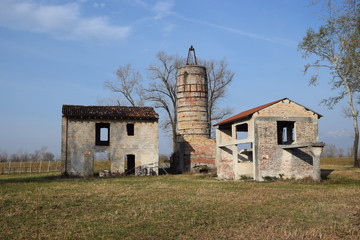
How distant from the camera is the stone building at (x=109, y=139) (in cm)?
2823

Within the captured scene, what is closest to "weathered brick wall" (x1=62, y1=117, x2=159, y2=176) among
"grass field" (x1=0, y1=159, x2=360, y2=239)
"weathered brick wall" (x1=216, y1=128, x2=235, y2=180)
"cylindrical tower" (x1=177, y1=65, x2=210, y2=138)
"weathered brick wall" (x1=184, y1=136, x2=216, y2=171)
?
"weathered brick wall" (x1=184, y1=136, x2=216, y2=171)

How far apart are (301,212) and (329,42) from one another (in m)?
19.1

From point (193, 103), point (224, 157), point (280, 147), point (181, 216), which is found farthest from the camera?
point (193, 103)

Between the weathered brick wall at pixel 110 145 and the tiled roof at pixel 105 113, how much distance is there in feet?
1.31

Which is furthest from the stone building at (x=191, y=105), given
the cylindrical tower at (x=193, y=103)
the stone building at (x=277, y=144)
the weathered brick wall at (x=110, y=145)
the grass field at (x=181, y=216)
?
the grass field at (x=181, y=216)

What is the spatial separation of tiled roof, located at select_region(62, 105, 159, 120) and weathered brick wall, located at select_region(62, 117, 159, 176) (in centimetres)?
40

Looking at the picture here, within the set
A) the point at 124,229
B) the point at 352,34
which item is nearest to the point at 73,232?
the point at 124,229

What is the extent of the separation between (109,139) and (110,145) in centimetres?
61

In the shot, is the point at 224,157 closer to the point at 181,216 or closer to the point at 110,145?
the point at 110,145

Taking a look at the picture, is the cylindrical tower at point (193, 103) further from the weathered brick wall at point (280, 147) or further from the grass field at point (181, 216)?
the grass field at point (181, 216)

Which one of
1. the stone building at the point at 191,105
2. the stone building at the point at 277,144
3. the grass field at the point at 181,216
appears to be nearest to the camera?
the grass field at the point at 181,216

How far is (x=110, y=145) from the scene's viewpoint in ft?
95.1

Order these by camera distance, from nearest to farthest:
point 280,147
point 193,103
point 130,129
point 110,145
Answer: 1. point 280,147
2. point 110,145
3. point 193,103
4. point 130,129

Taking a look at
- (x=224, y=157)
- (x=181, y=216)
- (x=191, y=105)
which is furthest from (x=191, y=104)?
(x=181, y=216)
